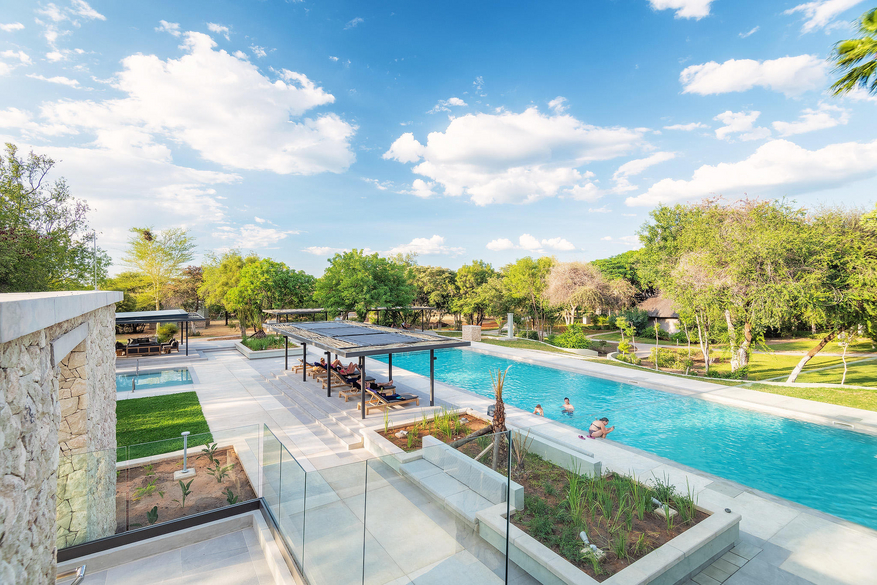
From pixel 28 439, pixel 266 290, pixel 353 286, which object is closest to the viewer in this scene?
pixel 28 439

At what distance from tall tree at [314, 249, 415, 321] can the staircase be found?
11212 millimetres

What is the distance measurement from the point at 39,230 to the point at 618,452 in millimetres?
26235

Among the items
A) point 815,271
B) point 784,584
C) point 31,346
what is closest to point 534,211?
point 815,271

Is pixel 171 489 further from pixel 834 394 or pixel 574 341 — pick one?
pixel 574 341

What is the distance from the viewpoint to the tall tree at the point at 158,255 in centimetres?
3180

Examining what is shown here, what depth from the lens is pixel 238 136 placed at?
16188 millimetres

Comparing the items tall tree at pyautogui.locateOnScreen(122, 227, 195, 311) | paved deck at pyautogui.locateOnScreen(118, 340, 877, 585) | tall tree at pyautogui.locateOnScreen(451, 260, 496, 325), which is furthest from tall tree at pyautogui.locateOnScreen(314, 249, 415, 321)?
tall tree at pyautogui.locateOnScreen(122, 227, 195, 311)

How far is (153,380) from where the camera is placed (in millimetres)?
15133

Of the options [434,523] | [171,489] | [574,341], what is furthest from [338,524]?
[574,341]

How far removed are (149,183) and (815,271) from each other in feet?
117

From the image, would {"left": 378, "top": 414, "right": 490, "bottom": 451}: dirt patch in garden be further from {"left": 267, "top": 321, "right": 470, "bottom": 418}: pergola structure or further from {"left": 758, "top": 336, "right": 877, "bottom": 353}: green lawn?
{"left": 758, "top": 336, "right": 877, "bottom": 353}: green lawn

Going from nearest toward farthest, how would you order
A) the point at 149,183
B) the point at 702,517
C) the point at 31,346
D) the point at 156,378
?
the point at 31,346 → the point at 702,517 → the point at 156,378 → the point at 149,183

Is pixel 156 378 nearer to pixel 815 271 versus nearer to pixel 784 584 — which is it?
pixel 784 584

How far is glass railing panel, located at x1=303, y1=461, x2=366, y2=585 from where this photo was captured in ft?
12.4
